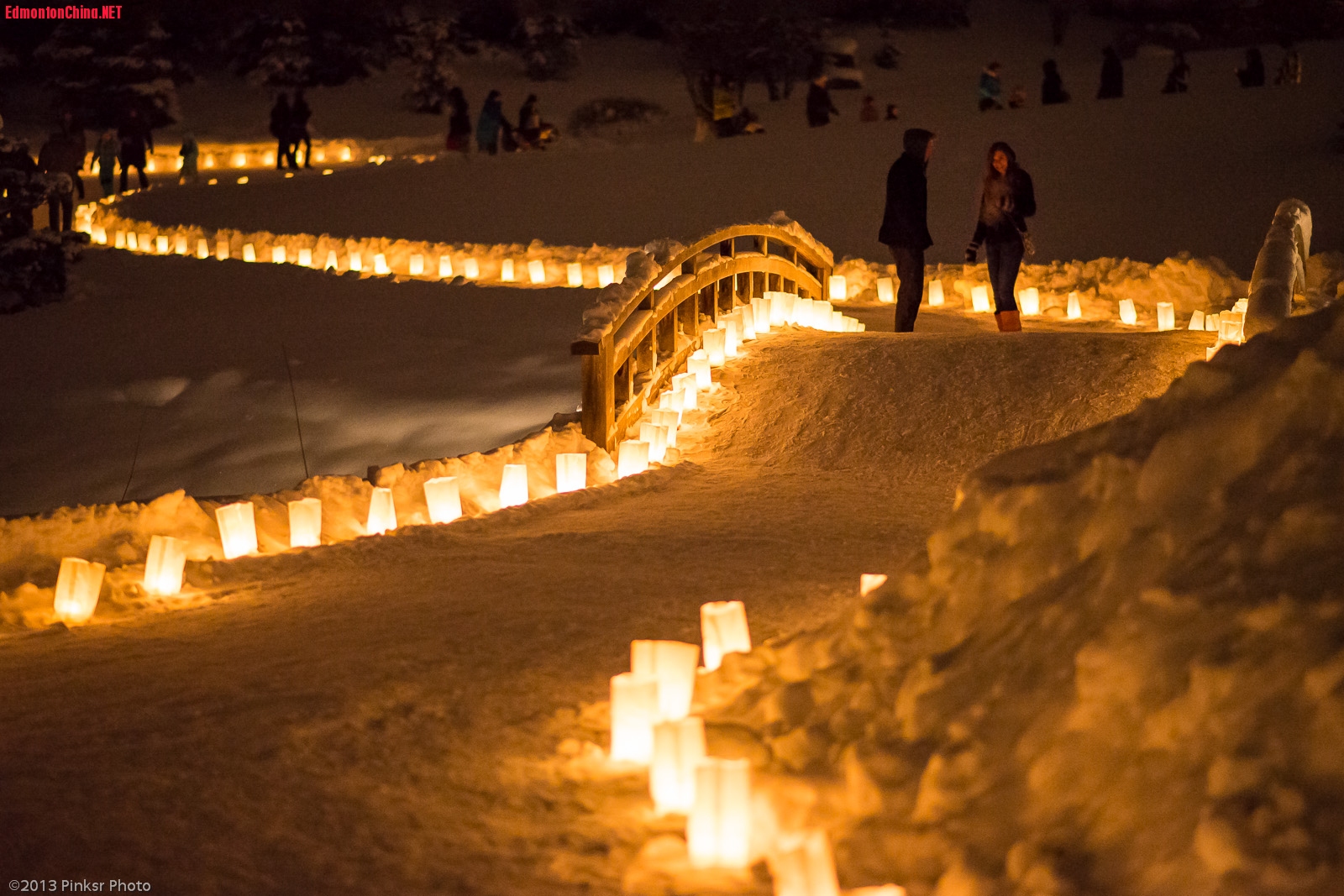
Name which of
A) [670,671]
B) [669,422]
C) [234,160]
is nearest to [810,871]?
[670,671]

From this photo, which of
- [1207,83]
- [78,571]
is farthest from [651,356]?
[1207,83]

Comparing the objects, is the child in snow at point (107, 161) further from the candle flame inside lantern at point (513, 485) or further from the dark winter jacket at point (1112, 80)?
the candle flame inside lantern at point (513, 485)

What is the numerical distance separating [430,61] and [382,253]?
20.2 meters

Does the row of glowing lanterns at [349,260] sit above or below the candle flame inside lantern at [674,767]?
above

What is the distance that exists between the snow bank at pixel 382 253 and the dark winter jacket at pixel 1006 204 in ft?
15.6

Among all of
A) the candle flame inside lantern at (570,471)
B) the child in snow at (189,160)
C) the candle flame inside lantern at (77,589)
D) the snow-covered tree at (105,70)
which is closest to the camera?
the candle flame inside lantern at (77,589)

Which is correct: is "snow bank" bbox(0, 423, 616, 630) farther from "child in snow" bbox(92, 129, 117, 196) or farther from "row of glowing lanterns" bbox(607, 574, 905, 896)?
"child in snow" bbox(92, 129, 117, 196)

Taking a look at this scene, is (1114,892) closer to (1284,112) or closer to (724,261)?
(724,261)

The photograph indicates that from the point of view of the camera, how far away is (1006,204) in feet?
30.2

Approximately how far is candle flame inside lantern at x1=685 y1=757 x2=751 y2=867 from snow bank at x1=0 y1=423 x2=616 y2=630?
313cm

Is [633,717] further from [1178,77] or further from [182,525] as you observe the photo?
[1178,77]

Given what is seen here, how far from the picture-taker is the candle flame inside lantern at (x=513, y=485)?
7.13 m

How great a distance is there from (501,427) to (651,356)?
4.86ft

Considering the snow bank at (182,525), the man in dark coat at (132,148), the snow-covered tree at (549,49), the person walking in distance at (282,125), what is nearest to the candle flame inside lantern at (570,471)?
the snow bank at (182,525)
